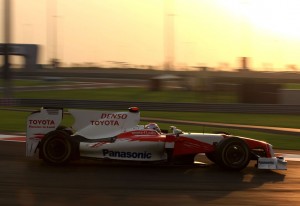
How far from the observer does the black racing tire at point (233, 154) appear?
7844 millimetres

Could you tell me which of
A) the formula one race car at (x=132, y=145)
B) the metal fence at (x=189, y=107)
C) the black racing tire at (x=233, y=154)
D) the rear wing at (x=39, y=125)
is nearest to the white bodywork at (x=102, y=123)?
the formula one race car at (x=132, y=145)

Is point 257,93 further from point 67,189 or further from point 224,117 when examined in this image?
point 67,189

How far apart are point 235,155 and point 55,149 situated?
287cm

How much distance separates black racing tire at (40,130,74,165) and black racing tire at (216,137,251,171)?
2.38 meters

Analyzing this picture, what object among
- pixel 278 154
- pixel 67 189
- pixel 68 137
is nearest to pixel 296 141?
pixel 278 154

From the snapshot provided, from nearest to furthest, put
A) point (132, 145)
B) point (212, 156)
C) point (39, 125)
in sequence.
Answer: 1. point (132, 145)
2. point (39, 125)
3. point (212, 156)

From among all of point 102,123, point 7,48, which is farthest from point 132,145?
point 7,48

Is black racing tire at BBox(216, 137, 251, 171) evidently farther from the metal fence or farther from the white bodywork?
the metal fence

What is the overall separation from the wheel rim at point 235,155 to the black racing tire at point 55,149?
99.0 inches

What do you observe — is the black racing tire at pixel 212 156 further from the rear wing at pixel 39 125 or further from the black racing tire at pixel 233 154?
the rear wing at pixel 39 125

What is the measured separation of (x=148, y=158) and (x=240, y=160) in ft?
4.82

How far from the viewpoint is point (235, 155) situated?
26.0 ft

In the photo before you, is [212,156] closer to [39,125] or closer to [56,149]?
[56,149]

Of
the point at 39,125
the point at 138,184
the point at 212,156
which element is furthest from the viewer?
the point at 212,156
